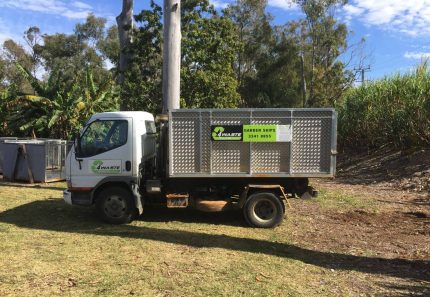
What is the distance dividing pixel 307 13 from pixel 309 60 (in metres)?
5.17

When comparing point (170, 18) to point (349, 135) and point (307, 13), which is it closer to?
point (349, 135)

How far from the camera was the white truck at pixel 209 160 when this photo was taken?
8734 millimetres

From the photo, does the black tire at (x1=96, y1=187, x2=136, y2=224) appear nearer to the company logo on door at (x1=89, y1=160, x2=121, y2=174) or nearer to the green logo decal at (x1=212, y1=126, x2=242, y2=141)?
the company logo on door at (x1=89, y1=160, x2=121, y2=174)

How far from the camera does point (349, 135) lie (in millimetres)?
22984

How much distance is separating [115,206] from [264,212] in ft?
9.64

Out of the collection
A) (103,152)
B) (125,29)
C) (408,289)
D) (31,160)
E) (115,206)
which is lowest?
(408,289)

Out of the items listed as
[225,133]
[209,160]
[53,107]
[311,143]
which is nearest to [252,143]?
[225,133]

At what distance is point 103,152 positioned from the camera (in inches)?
352

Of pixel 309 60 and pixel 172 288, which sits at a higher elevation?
pixel 309 60

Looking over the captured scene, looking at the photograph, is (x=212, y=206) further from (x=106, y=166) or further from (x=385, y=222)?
(x=385, y=222)

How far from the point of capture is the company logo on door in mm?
8953

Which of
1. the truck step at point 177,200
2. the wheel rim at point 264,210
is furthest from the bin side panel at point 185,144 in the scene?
the wheel rim at point 264,210

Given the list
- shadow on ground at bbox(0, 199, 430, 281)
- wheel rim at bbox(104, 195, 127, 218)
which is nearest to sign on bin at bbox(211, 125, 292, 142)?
shadow on ground at bbox(0, 199, 430, 281)

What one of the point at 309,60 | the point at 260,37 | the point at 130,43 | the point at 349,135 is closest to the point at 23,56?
the point at 260,37
